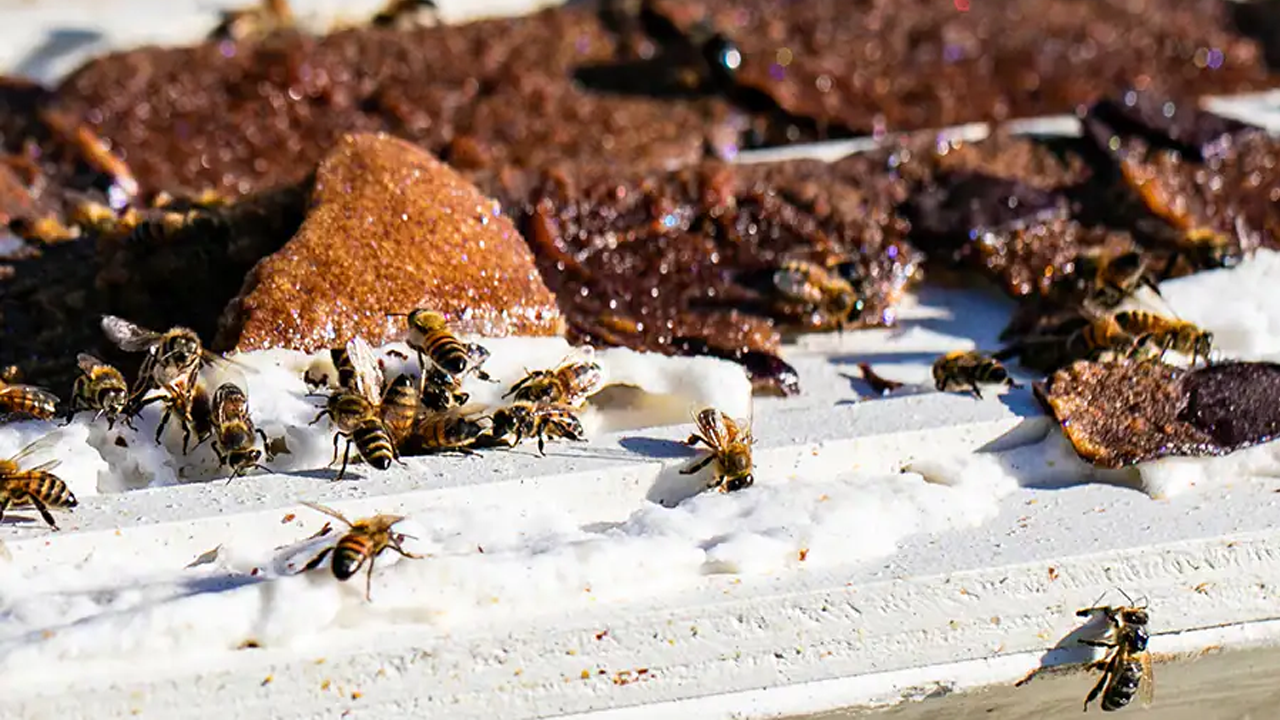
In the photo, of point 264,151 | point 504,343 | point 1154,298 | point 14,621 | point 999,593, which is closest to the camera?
point 14,621

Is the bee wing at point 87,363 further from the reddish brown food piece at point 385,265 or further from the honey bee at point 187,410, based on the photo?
the reddish brown food piece at point 385,265

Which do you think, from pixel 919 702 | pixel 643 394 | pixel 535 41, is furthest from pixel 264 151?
pixel 919 702

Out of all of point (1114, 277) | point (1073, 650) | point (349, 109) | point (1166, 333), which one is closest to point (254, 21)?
point (349, 109)

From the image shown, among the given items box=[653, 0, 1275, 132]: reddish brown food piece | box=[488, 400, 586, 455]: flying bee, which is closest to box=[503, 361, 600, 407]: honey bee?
box=[488, 400, 586, 455]: flying bee

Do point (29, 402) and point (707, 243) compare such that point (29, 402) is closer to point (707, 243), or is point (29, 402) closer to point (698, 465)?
point (698, 465)

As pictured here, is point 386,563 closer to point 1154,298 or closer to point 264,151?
point 1154,298

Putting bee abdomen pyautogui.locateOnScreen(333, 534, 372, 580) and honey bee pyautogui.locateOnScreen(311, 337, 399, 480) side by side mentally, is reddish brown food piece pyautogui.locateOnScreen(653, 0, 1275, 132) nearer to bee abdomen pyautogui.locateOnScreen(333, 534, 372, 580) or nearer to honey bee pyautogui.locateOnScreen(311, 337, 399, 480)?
honey bee pyautogui.locateOnScreen(311, 337, 399, 480)
